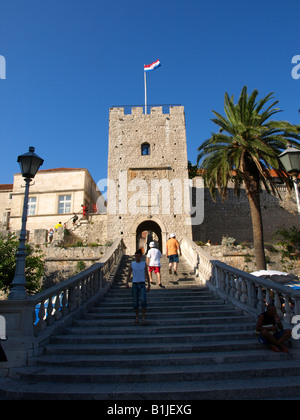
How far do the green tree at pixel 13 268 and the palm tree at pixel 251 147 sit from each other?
37.5 feet

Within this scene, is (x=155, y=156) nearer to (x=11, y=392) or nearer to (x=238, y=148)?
(x=238, y=148)

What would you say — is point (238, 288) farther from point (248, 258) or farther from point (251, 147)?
point (248, 258)

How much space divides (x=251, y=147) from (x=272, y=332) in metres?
10.3

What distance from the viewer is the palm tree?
13.6 meters

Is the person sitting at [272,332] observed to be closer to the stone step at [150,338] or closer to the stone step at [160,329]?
the stone step at [150,338]

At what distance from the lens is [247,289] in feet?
23.8

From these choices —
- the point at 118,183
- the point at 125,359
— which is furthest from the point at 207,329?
the point at 118,183

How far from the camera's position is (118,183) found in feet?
66.5

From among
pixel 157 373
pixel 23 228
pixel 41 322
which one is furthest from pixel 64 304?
pixel 157 373

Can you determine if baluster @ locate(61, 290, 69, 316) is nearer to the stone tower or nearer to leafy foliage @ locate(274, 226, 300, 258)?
the stone tower

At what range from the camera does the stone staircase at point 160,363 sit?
157 inches

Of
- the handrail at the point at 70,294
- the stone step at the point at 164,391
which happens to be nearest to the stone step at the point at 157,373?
the stone step at the point at 164,391

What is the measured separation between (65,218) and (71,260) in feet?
31.6

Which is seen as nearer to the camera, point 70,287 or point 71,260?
point 70,287
